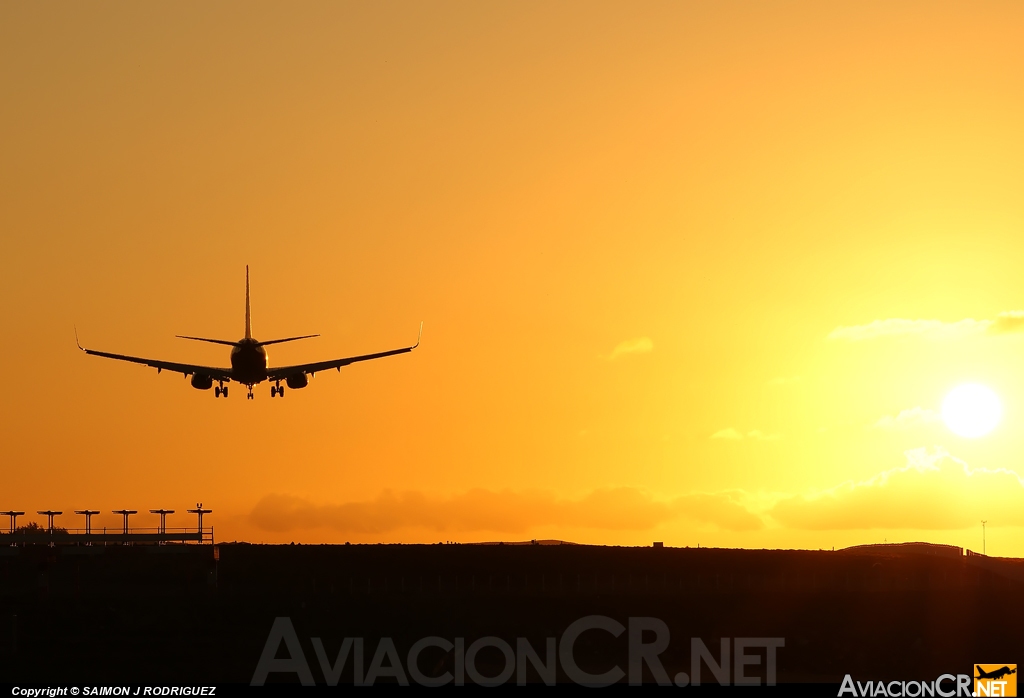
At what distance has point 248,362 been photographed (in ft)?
457

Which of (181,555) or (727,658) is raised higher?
(181,555)

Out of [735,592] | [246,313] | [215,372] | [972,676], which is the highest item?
[246,313]

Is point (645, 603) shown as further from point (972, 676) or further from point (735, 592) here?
point (972, 676)

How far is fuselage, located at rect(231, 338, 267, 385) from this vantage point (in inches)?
5492

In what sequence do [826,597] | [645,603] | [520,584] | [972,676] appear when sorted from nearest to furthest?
1. [972,676]
2. [645,603]
3. [826,597]
4. [520,584]

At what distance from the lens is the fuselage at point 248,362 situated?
458 feet

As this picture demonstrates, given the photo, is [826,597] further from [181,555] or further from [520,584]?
[181,555]

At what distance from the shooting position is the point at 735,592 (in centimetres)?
17088

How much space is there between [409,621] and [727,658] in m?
28.3

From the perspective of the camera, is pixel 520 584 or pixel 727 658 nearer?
pixel 727 658

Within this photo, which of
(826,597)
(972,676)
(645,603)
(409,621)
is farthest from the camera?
(826,597)

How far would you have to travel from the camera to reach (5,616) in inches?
5340

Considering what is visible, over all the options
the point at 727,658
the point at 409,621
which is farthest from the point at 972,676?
the point at 409,621

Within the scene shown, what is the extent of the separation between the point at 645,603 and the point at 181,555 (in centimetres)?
4755
